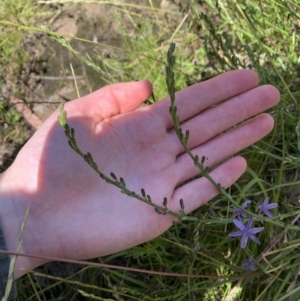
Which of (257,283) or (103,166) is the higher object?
(103,166)

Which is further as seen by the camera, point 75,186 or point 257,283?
point 257,283

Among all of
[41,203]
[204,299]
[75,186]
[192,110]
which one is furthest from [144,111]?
[204,299]

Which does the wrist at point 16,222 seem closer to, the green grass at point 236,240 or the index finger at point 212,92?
the green grass at point 236,240

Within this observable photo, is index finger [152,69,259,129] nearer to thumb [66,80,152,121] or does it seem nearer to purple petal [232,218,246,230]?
thumb [66,80,152,121]

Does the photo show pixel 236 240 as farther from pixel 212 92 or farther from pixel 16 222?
pixel 16 222

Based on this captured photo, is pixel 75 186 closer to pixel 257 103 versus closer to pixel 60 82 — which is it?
pixel 257 103

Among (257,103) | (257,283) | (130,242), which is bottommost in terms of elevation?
(257,283)

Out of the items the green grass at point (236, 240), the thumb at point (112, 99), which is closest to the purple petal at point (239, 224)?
the green grass at point (236, 240)
